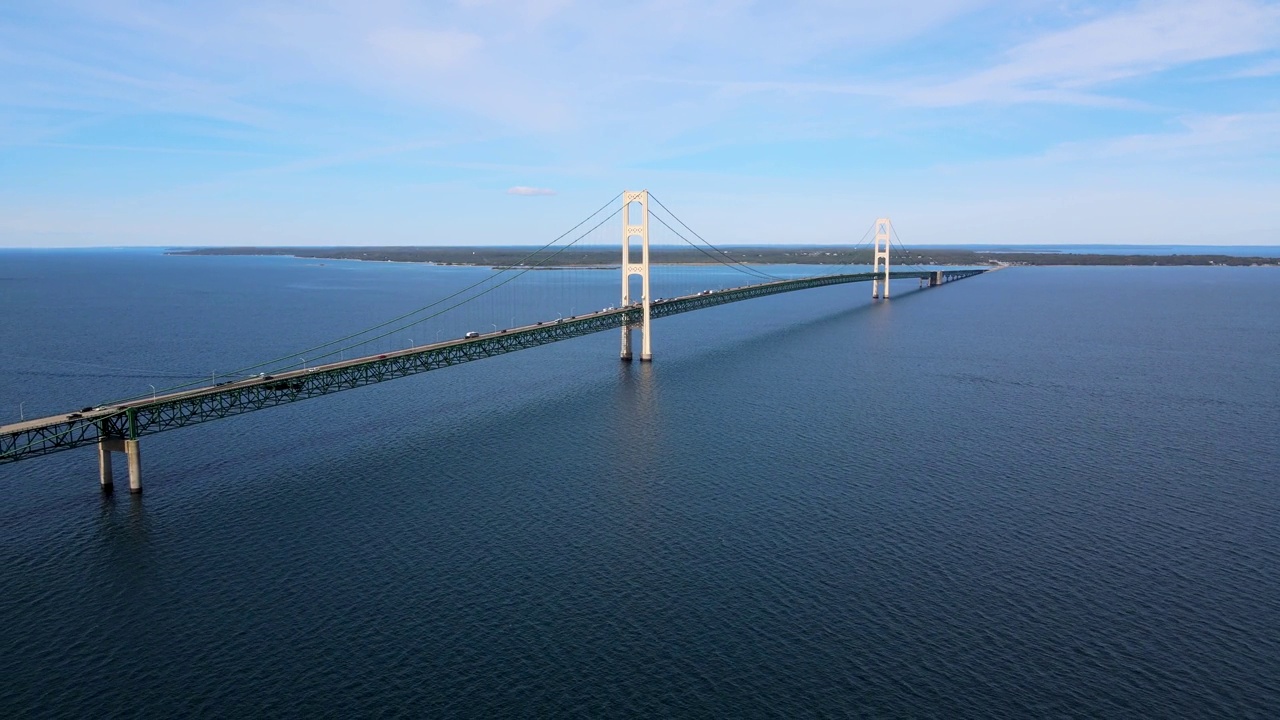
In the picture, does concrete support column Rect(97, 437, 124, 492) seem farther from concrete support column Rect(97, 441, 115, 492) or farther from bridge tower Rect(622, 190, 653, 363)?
bridge tower Rect(622, 190, 653, 363)

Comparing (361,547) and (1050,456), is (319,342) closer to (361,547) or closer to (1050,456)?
(361,547)

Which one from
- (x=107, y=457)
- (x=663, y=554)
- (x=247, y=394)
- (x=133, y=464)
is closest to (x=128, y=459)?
(x=133, y=464)

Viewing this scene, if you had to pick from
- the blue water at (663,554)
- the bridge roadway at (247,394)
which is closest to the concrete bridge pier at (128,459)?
the bridge roadway at (247,394)

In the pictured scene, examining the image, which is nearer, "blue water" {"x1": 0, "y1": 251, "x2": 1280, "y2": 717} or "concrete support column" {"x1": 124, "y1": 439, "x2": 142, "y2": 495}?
"blue water" {"x1": 0, "y1": 251, "x2": 1280, "y2": 717}

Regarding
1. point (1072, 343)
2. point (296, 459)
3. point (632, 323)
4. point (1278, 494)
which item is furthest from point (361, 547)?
point (1072, 343)

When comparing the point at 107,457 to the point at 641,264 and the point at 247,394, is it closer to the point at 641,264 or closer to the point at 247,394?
the point at 247,394

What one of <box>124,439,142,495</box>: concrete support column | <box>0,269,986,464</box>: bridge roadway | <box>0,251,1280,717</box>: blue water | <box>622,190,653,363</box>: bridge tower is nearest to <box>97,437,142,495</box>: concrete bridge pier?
<box>124,439,142,495</box>: concrete support column

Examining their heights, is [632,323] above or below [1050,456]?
above
